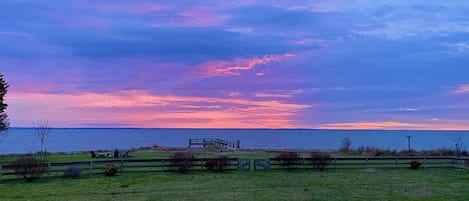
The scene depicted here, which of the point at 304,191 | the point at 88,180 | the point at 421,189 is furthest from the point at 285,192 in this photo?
the point at 88,180

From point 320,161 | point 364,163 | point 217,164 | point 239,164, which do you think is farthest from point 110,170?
point 364,163

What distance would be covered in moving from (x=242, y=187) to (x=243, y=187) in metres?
0.05

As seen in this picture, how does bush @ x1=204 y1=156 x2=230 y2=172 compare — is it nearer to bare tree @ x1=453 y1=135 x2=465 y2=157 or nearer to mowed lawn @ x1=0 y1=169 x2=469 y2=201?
mowed lawn @ x1=0 y1=169 x2=469 y2=201

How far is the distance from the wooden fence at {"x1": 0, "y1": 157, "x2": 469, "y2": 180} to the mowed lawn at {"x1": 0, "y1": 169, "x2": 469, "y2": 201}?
3.36 ft

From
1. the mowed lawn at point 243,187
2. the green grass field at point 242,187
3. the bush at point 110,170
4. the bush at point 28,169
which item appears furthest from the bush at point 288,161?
the bush at point 28,169

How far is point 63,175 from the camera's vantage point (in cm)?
2775

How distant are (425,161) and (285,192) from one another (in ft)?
62.6

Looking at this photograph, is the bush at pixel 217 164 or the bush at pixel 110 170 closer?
the bush at pixel 110 170

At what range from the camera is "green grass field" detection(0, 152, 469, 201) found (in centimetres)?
1903

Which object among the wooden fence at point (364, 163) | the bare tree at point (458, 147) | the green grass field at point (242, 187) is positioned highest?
the bare tree at point (458, 147)

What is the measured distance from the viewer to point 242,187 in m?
22.0

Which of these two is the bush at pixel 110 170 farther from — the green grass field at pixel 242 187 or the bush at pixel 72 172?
the bush at pixel 72 172

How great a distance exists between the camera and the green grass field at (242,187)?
19.0 metres

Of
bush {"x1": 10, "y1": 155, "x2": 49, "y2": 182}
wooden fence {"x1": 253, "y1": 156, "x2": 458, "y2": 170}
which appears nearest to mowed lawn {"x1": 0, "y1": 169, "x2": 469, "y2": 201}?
bush {"x1": 10, "y1": 155, "x2": 49, "y2": 182}
